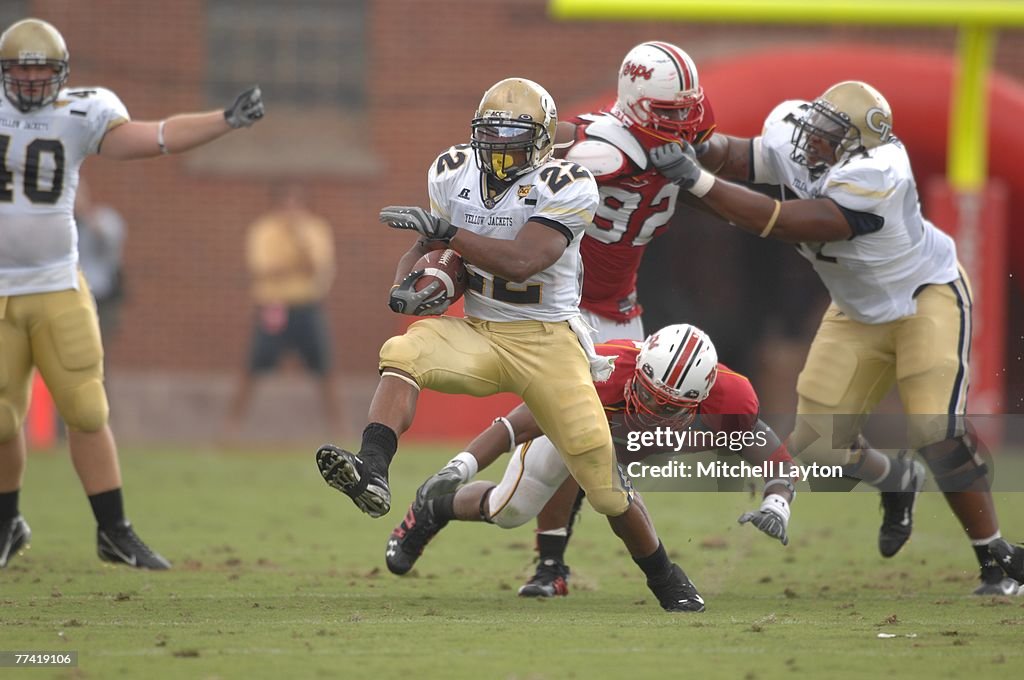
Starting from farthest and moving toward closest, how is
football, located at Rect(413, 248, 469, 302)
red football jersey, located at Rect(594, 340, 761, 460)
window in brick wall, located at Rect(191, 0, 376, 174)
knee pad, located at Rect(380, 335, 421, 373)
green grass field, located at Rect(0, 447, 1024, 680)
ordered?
window in brick wall, located at Rect(191, 0, 376, 174)
red football jersey, located at Rect(594, 340, 761, 460)
football, located at Rect(413, 248, 469, 302)
knee pad, located at Rect(380, 335, 421, 373)
green grass field, located at Rect(0, 447, 1024, 680)

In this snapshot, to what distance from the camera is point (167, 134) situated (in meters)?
6.05

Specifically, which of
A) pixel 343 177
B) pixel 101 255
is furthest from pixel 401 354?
pixel 343 177

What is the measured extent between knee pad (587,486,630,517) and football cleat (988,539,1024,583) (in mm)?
1628

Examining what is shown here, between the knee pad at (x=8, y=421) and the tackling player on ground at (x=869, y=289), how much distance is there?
262cm

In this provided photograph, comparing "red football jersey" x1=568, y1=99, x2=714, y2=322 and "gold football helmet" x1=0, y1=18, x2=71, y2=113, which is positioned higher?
"gold football helmet" x1=0, y1=18, x2=71, y2=113

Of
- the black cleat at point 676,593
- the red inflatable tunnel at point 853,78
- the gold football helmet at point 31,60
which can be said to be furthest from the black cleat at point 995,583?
the red inflatable tunnel at point 853,78

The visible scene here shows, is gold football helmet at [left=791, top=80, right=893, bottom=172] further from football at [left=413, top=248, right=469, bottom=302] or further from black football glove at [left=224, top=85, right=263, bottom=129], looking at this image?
black football glove at [left=224, top=85, right=263, bottom=129]

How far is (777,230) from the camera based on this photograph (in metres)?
5.75

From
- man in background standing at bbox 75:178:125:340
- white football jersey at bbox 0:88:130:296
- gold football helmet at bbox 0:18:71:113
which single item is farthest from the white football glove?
man in background standing at bbox 75:178:125:340

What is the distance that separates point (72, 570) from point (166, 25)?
316 inches

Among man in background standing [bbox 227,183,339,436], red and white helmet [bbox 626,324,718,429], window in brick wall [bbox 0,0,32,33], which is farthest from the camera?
window in brick wall [bbox 0,0,32,33]

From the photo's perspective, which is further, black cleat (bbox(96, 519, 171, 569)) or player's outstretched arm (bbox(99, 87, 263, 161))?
black cleat (bbox(96, 519, 171, 569))

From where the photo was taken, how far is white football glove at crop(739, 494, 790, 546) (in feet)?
17.0

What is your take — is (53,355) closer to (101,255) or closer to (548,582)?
(548,582)
